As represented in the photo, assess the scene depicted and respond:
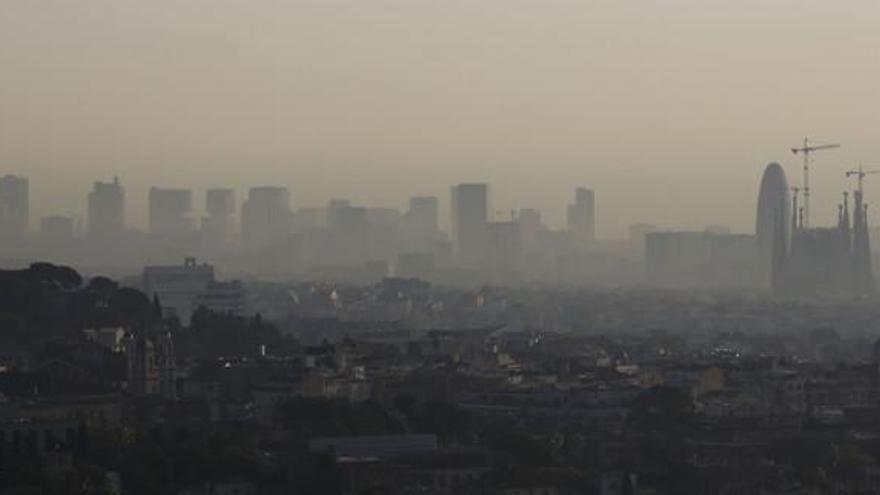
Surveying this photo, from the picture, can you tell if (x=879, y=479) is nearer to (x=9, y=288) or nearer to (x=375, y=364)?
(x=375, y=364)

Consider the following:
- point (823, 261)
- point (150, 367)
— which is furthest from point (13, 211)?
point (150, 367)

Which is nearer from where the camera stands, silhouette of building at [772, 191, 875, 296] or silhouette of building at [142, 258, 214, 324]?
silhouette of building at [142, 258, 214, 324]

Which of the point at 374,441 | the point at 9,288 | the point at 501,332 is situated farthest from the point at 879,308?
the point at 374,441

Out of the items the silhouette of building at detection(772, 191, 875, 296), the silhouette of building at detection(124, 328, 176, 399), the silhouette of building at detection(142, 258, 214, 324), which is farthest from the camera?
the silhouette of building at detection(772, 191, 875, 296)

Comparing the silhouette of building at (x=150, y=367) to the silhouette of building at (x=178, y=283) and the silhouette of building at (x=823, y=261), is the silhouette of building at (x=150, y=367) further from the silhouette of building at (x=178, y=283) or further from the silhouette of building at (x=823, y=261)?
the silhouette of building at (x=823, y=261)

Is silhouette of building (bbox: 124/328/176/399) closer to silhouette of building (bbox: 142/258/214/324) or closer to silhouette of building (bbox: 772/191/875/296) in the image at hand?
silhouette of building (bbox: 142/258/214/324)

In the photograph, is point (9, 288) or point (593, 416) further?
point (9, 288)

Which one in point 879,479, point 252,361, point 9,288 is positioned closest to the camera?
point 879,479

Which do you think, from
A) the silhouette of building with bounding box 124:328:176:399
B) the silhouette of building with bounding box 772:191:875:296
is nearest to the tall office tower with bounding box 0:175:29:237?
the silhouette of building with bounding box 772:191:875:296
